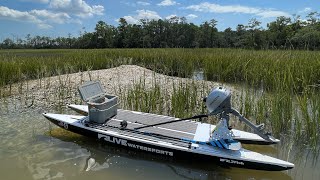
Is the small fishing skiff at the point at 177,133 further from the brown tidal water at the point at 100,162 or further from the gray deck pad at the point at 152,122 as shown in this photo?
the brown tidal water at the point at 100,162

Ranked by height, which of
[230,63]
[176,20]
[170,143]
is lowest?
[170,143]

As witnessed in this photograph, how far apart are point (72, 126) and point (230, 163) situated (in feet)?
12.3

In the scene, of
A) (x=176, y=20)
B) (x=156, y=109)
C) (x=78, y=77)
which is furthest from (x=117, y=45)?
(x=156, y=109)

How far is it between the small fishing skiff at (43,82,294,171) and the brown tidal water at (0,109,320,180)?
257mm

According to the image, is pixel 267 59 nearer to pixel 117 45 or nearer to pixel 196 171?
pixel 196 171

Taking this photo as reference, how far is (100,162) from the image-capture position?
6012mm

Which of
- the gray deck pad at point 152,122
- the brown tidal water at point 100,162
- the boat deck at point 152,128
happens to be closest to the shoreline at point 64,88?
the gray deck pad at point 152,122

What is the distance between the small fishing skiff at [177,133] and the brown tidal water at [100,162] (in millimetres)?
257

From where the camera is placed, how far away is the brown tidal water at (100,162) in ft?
17.7

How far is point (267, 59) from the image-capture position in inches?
526

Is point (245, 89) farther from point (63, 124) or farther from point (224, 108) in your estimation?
point (63, 124)

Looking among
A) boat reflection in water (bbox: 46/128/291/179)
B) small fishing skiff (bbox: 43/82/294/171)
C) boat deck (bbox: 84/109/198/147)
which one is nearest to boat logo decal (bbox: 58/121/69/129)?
small fishing skiff (bbox: 43/82/294/171)

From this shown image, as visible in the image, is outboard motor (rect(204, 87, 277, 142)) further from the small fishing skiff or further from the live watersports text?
the live watersports text

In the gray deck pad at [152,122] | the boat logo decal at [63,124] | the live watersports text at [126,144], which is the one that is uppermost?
the gray deck pad at [152,122]
